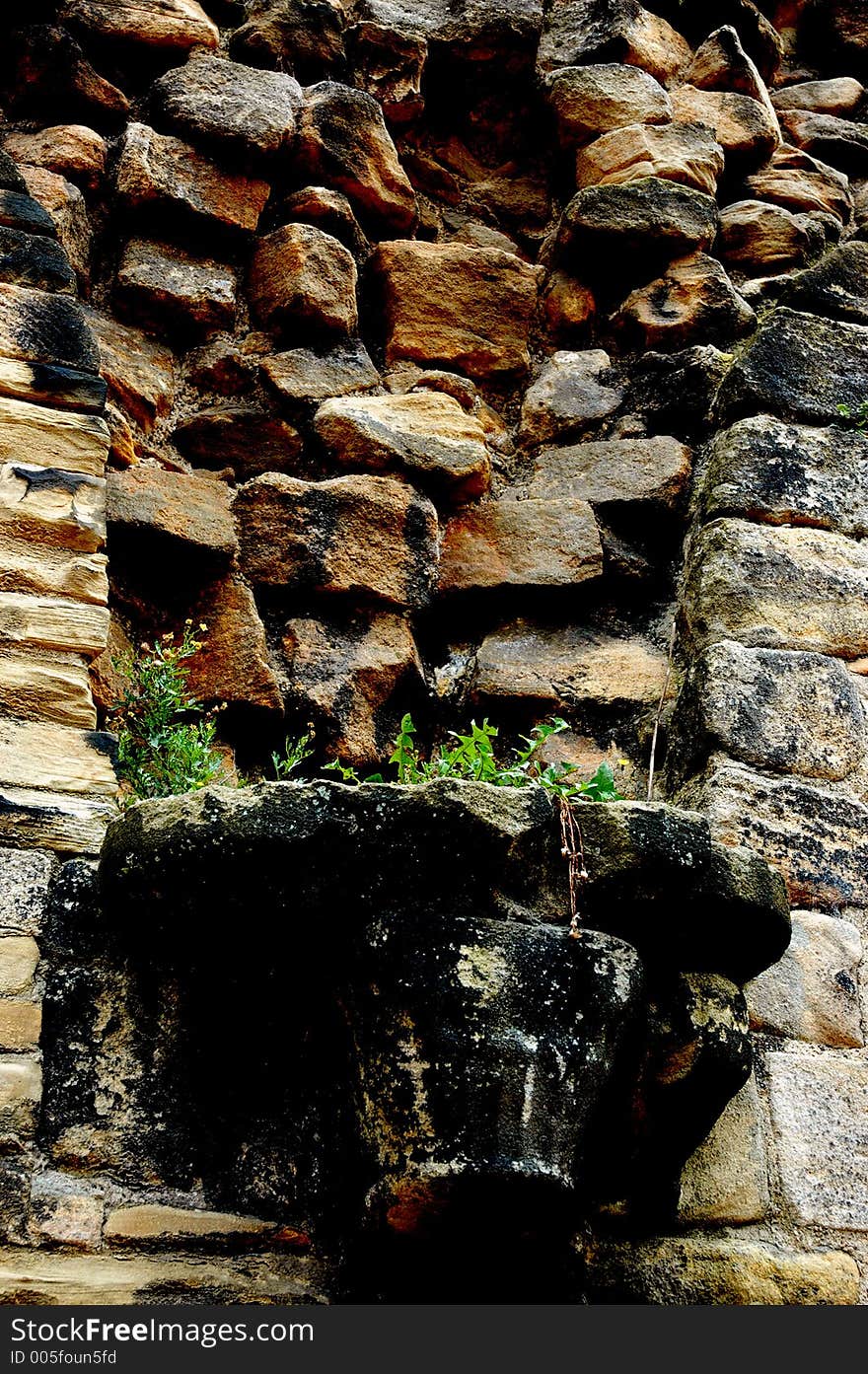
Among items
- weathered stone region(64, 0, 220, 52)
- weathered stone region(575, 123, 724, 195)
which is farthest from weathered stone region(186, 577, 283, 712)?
weathered stone region(575, 123, 724, 195)

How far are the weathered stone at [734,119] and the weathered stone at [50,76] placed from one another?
64.0 inches

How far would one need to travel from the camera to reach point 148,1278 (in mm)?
1929

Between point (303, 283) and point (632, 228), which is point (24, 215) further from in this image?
point (632, 228)

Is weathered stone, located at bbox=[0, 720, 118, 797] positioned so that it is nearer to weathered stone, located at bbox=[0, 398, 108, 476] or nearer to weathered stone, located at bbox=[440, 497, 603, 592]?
weathered stone, located at bbox=[0, 398, 108, 476]

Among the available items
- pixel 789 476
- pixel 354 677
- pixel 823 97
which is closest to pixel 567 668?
pixel 354 677

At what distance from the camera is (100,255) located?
11.0ft

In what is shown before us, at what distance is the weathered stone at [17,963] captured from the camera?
204 cm

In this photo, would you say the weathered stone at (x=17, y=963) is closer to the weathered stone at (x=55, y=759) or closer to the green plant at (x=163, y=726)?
the weathered stone at (x=55, y=759)

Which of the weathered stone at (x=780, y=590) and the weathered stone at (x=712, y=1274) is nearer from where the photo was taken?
the weathered stone at (x=712, y=1274)

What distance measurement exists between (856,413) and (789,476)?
0.28 meters

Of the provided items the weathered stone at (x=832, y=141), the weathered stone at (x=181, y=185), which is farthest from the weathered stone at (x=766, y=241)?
the weathered stone at (x=181, y=185)

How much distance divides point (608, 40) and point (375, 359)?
4.52 feet

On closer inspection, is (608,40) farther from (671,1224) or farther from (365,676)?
(671,1224)

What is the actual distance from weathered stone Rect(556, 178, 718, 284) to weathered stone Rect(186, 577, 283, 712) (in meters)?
1.42
